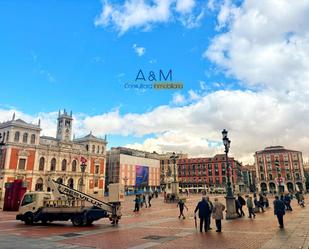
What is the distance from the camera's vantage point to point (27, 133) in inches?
2482

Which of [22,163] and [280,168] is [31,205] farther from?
[280,168]

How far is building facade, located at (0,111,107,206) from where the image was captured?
59.1m

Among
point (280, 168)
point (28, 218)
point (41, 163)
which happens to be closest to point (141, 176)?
point (41, 163)

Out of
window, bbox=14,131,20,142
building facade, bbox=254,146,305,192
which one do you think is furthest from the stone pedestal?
building facade, bbox=254,146,305,192

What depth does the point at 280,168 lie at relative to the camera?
309 ft

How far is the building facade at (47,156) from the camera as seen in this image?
59094 mm

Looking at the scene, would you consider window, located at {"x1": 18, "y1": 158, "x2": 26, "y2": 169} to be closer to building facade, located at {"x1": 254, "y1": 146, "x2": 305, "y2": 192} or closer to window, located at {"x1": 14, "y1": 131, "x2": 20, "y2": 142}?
window, located at {"x1": 14, "y1": 131, "x2": 20, "y2": 142}

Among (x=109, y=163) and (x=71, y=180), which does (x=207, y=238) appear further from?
(x=109, y=163)

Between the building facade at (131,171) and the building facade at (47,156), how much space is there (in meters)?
9.84

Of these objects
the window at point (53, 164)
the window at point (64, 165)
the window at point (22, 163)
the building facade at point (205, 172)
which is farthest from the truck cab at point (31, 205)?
the building facade at point (205, 172)

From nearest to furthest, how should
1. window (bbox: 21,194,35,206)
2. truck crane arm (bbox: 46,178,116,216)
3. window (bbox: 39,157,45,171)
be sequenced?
truck crane arm (bbox: 46,178,116,216) → window (bbox: 21,194,35,206) → window (bbox: 39,157,45,171)

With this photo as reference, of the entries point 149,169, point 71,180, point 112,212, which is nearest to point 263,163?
point 149,169

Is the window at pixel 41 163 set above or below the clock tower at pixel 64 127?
below

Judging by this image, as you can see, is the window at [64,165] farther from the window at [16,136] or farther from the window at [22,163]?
the window at [16,136]
